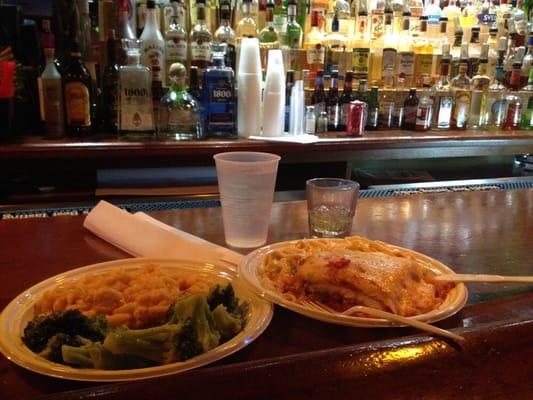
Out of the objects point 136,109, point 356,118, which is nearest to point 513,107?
point 356,118

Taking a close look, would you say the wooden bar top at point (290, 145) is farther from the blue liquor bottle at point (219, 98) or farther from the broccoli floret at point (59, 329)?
the broccoli floret at point (59, 329)

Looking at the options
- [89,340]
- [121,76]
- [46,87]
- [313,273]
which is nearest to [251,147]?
[121,76]

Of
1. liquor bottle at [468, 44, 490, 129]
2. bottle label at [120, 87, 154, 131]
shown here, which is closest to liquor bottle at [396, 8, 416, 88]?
liquor bottle at [468, 44, 490, 129]

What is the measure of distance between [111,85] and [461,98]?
5.47 feet

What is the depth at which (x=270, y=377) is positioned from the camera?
45cm

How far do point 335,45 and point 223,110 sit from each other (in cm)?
75

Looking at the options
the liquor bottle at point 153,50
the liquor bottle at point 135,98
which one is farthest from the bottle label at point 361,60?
the liquor bottle at point 135,98

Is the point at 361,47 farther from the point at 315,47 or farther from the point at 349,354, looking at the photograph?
the point at 349,354

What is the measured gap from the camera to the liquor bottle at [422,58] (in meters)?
2.55

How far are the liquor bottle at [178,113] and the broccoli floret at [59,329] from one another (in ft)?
4.99

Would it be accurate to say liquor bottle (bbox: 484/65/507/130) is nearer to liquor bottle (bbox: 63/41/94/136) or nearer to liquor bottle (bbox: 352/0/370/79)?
liquor bottle (bbox: 352/0/370/79)

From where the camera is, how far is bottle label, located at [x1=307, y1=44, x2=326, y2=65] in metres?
2.38

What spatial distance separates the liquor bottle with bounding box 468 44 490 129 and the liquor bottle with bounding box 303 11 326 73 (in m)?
0.82

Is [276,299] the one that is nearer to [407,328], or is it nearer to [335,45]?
[407,328]
